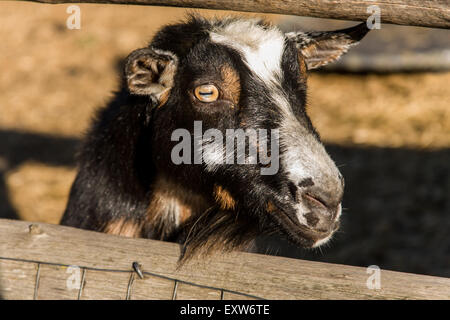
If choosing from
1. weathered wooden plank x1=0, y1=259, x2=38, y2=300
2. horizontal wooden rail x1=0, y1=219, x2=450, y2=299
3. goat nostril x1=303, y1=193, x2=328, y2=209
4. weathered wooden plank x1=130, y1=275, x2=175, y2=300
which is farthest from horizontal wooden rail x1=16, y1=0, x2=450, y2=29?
weathered wooden plank x1=0, y1=259, x2=38, y2=300

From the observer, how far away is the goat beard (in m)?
3.03

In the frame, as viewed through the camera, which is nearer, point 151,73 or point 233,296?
point 233,296

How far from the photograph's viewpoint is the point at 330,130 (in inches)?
319

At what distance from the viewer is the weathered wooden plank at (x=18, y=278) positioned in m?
3.04

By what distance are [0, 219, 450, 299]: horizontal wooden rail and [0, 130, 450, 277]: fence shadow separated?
1.82 m

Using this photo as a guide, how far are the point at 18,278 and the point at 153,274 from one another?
2.34ft

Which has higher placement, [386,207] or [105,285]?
[386,207]

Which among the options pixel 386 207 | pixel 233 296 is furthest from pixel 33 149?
pixel 233 296

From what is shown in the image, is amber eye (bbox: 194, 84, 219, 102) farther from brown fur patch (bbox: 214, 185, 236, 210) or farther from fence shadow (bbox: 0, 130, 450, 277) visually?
fence shadow (bbox: 0, 130, 450, 277)

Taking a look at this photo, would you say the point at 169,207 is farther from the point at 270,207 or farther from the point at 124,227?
the point at 270,207

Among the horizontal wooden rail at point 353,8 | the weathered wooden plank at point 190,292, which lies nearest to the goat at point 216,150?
the weathered wooden plank at point 190,292

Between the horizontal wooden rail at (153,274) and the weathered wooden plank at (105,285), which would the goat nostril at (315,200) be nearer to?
the horizontal wooden rail at (153,274)
